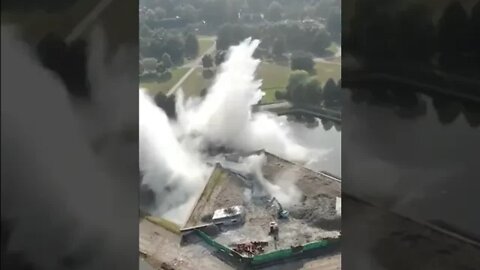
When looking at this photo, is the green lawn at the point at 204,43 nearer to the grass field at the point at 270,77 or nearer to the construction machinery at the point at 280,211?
the grass field at the point at 270,77

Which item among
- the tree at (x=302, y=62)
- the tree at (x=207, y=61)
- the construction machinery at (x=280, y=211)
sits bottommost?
the construction machinery at (x=280, y=211)

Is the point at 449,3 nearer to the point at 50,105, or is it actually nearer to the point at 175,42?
the point at 175,42

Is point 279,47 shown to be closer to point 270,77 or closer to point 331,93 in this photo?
point 270,77

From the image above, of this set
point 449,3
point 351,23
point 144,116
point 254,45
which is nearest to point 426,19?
point 449,3

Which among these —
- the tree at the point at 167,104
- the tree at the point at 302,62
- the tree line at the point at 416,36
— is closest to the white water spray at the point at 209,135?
the tree at the point at 167,104

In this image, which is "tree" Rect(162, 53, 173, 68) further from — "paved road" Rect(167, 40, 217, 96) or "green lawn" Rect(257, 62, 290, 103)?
"green lawn" Rect(257, 62, 290, 103)
